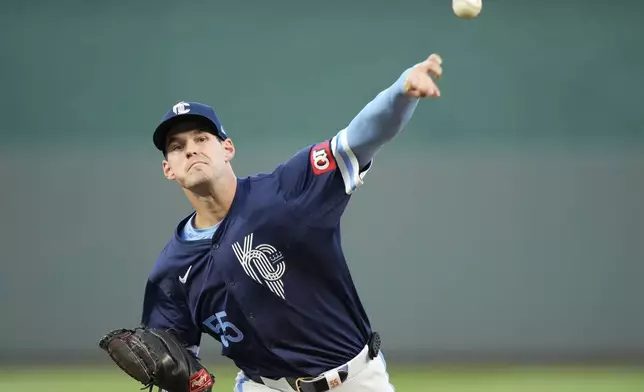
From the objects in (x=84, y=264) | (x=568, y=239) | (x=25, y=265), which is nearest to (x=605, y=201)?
(x=568, y=239)

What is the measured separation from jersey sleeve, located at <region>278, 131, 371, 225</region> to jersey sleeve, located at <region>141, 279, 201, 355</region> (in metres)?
0.82

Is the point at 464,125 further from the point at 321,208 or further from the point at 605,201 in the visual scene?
the point at 321,208

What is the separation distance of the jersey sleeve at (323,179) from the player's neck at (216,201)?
0.28 m

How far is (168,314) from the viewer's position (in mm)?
3980

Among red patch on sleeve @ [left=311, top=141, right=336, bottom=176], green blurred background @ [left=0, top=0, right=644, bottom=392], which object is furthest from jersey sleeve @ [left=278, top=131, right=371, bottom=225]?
green blurred background @ [left=0, top=0, right=644, bottom=392]

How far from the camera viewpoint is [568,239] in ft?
31.5

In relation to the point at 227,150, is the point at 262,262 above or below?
below

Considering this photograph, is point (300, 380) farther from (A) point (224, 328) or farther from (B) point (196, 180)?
(B) point (196, 180)

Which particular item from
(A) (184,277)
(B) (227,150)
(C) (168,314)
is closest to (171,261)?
(A) (184,277)

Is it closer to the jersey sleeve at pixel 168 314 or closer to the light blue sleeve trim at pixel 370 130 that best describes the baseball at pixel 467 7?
the light blue sleeve trim at pixel 370 130

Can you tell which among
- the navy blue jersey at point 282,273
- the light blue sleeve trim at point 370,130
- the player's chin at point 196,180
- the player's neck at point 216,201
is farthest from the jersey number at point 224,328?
the light blue sleeve trim at point 370,130

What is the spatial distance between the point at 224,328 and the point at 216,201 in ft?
1.77

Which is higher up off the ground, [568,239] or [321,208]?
[568,239]

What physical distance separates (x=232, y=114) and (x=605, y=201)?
4240 mm
